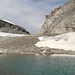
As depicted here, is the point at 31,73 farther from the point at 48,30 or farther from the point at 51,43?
the point at 48,30

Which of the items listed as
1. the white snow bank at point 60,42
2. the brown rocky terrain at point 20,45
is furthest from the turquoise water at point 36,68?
the brown rocky terrain at point 20,45

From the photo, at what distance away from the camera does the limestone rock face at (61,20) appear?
310 feet

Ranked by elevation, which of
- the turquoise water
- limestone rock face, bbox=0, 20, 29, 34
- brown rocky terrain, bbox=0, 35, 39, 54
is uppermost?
limestone rock face, bbox=0, 20, 29, 34

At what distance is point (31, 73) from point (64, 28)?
209ft

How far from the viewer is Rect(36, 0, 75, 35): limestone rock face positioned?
310ft

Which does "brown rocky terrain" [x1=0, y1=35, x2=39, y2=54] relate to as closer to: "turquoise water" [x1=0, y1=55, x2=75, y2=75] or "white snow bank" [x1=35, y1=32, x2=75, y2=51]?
"white snow bank" [x1=35, y1=32, x2=75, y2=51]

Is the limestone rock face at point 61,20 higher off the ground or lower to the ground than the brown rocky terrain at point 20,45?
higher

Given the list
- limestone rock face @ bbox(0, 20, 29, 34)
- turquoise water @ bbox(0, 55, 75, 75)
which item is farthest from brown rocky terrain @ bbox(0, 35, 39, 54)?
limestone rock face @ bbox(0, 20, 29, 34)

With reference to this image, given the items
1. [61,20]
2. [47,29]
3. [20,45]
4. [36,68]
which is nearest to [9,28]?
[47,29]

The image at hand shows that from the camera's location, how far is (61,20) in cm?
10162

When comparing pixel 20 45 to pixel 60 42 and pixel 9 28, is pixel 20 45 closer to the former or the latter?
pixel 60 42

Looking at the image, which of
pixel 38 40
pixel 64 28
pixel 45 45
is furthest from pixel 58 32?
pixel 45 45

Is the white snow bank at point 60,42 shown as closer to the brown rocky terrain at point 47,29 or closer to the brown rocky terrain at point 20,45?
the brown rocky terrain at point 47,29

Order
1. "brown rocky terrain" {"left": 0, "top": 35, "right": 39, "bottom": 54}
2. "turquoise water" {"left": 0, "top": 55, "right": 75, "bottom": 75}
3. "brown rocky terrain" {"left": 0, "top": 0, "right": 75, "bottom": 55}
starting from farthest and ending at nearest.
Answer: "brown rocky terrain" {"left": 0, "top": 35, "right": 39, "bottom": 54} → "brown rocky terrain" {"left": 0, "top": 0, "right": 75, "bottom": 55} → "turquoise water" {"left": 0, "top": 55, "right": 75, "bottom": 75}
